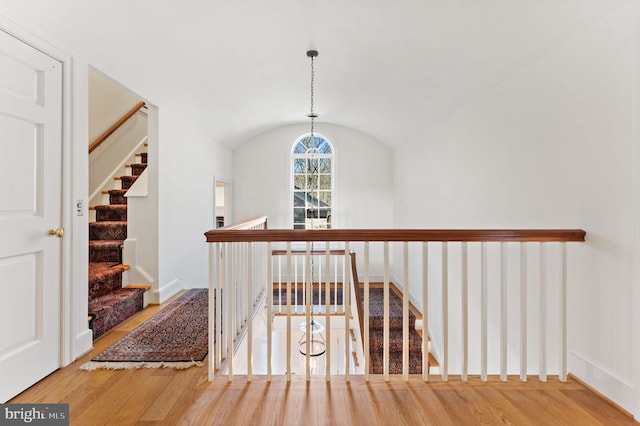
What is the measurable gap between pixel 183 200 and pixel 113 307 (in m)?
1.52

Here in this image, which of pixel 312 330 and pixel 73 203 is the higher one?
pixel 73 203

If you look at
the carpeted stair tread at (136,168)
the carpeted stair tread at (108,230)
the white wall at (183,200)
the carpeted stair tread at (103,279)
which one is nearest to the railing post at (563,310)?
the white wall at (183,200)

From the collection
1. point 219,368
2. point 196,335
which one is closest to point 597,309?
point 219,368

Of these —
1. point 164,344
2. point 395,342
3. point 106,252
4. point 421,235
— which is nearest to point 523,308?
point 421,235

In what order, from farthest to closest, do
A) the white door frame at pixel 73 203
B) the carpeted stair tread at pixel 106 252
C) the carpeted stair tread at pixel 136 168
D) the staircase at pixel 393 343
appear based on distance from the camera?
the carpeted stair tread at pixel 136 168 < the staircase at pixel 393 343 < the carpeted stair tread at pixel 106 252 < the white door frame at pixel 73 203

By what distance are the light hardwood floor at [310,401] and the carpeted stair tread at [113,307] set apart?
0.55m

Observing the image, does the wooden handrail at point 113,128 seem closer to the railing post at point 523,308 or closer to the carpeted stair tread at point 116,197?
the carpeted stair tread at point 116,197

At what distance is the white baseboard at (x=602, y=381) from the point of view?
5.14 ft

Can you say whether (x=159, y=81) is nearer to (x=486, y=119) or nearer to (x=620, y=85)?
(x=486, y=119)

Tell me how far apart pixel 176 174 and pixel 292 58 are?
6.00 feet

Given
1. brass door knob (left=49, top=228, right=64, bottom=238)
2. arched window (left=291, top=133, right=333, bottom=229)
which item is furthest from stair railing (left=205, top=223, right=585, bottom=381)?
arched window (left=291, top=133, right=333, bottom=229)

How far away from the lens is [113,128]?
4406 millimetres

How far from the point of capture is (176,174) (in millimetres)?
3602

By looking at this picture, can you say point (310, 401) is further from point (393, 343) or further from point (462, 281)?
point (393, 343)
